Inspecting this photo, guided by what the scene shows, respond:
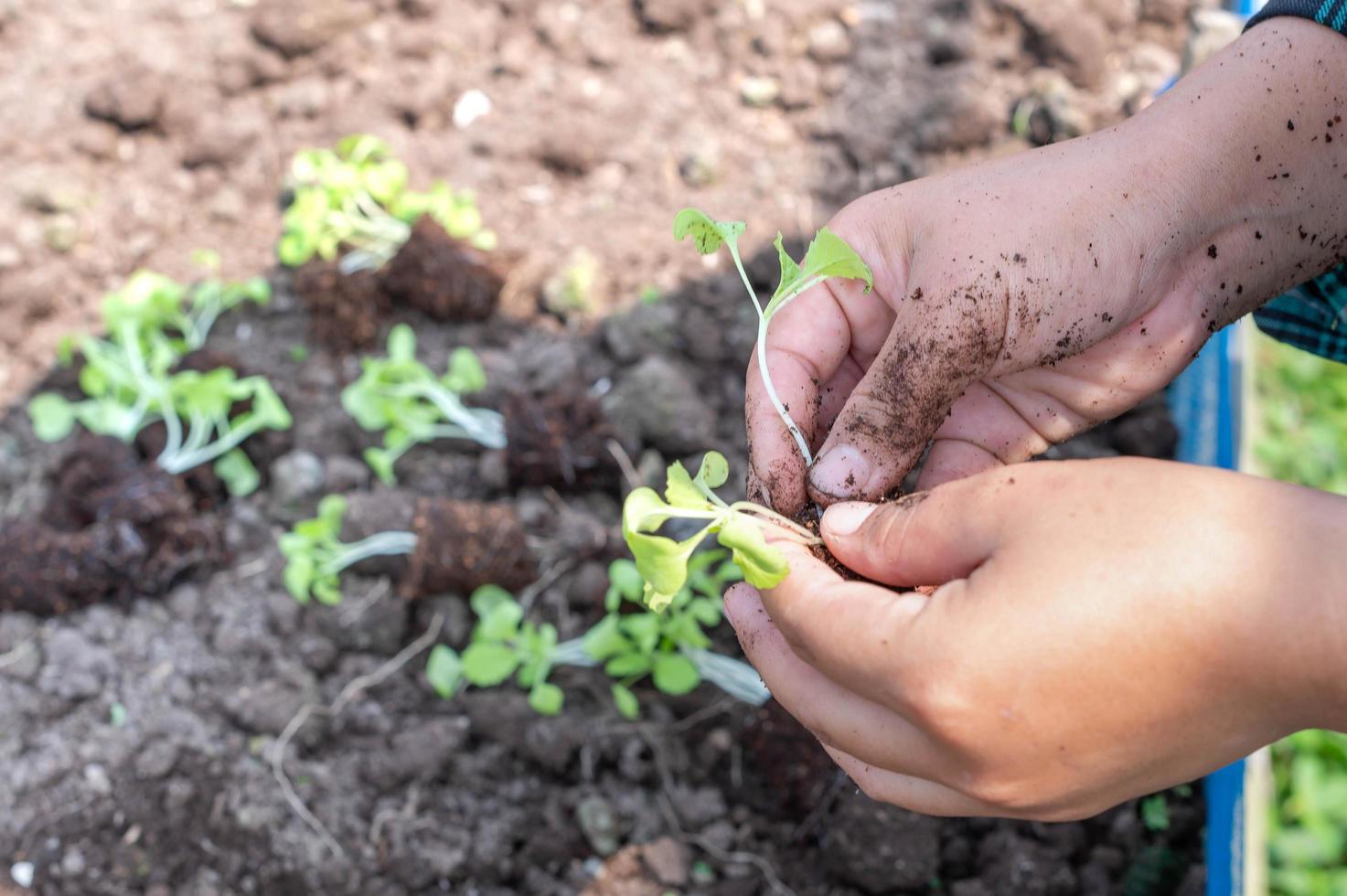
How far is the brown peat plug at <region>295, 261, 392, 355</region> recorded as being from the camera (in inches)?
109

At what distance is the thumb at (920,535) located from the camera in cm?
111

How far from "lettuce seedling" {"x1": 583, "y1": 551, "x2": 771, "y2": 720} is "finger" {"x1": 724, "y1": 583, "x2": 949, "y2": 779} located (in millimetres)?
698

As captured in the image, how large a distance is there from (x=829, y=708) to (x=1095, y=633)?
0.33m

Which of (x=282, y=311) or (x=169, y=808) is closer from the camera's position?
(x=169, y=808)

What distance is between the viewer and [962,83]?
3.17m

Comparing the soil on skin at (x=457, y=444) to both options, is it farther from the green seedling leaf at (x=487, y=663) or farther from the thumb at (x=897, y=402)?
the thumb at (x=897, y=402)

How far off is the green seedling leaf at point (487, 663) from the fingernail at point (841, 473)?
977 millimetres

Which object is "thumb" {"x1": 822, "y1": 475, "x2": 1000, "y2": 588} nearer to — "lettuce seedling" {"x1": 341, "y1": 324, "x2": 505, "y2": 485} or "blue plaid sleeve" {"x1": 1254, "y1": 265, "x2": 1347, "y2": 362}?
"blue plaid sleeve" {"x1": 1254, "y1": 265, "x2": 1347, "y2": 362}

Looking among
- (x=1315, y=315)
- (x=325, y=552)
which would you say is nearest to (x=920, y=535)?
(x=1315, y=315)

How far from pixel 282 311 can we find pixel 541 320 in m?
0.72

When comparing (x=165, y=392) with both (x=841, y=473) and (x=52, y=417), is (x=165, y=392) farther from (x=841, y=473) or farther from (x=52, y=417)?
(x=841, y=473)

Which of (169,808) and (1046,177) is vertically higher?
(1046,177)

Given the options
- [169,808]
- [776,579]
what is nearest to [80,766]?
[169,808]

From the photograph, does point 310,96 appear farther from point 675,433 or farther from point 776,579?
point 776,579
